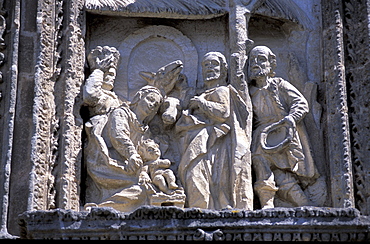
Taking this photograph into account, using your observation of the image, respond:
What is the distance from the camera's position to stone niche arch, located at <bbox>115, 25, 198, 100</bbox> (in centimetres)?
1109

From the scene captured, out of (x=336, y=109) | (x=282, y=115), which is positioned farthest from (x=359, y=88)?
(x=282, y=115)

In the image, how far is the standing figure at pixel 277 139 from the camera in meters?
10.6

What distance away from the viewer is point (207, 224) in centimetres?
952

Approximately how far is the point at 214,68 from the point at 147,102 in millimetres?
800

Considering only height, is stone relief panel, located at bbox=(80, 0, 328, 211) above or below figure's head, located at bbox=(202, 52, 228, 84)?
below

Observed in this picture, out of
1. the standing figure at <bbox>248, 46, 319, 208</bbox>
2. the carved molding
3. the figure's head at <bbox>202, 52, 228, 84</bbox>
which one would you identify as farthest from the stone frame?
the standing figure at <bbox>248, 46, 319, 208</bbox>

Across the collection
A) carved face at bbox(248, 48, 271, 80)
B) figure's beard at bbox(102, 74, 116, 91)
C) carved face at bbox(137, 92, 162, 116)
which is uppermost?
carved face at bbox(248, 48, 271, 80)

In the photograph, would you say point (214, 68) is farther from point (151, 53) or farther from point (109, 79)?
point (109, 79)

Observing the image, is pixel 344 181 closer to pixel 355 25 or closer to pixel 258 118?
pixel 258 118

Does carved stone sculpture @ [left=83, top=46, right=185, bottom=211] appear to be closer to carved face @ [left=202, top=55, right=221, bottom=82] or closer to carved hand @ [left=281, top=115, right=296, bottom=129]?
carved face @ [left=202, top=55, right=221, bottom=82]

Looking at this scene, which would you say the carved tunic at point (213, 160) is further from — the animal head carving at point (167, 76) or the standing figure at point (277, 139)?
the animal head carving at point (167, 76)

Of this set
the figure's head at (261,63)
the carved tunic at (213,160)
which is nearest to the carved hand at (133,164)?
the carved tunic at (213,160)

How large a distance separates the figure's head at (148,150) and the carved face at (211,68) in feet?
2.97

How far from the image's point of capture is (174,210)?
9.55 m
